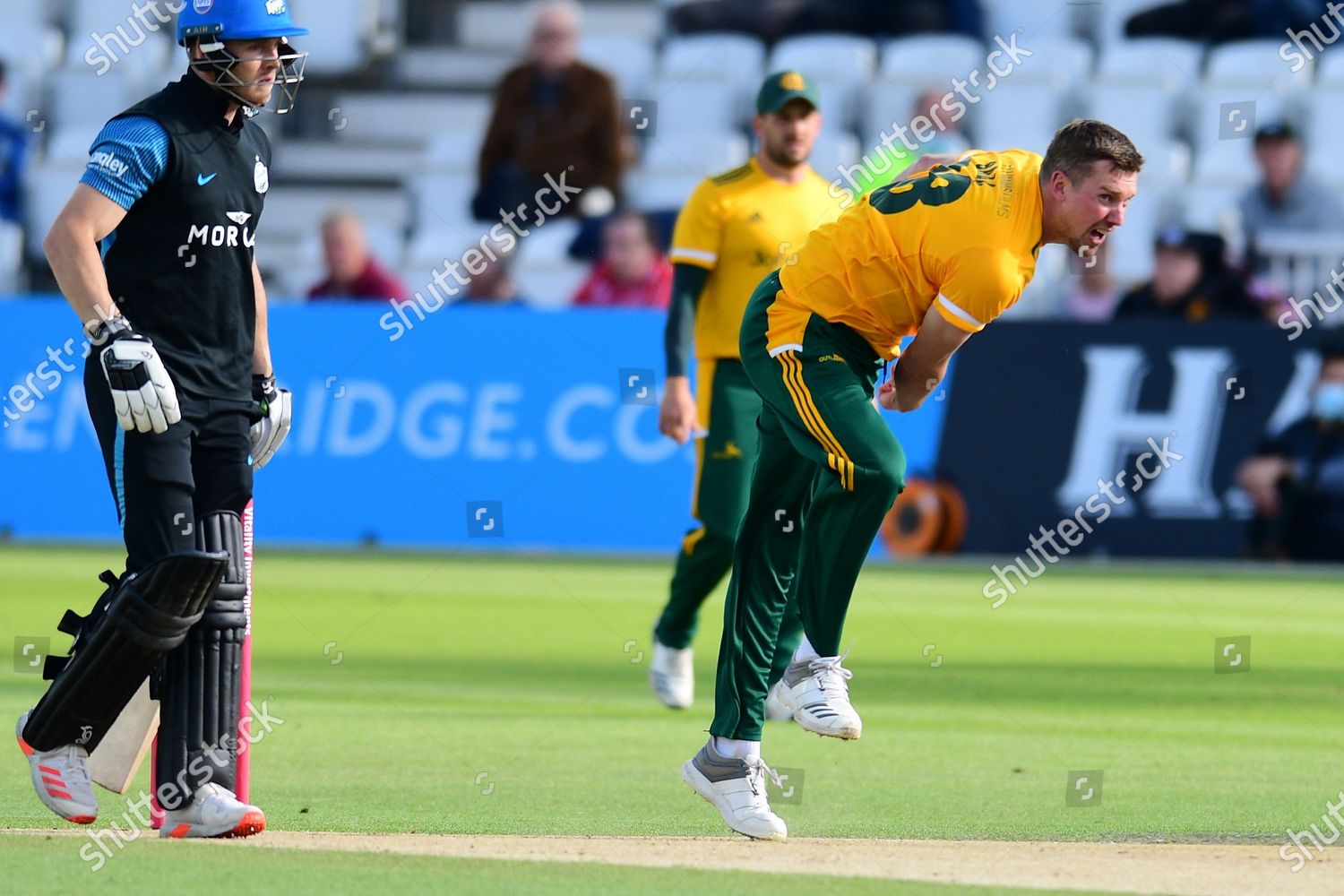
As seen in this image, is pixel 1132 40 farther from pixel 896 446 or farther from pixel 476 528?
pixel 896 446

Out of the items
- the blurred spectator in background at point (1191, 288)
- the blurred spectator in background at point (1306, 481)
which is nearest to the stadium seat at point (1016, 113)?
the blurred spectator in background at point (1191, 288)

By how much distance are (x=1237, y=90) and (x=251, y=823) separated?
53.9 feet

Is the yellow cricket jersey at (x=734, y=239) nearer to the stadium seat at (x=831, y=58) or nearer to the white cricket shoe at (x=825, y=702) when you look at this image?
the white cricket shoe at (x=825, y=702)

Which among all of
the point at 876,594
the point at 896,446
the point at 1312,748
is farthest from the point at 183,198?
the point at 876,594

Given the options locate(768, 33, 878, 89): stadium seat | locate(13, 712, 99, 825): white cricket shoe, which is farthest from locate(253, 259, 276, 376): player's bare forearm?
locate(768, 33, 878, 89): stadium seat

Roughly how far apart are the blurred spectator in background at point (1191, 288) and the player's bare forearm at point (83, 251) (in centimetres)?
1142

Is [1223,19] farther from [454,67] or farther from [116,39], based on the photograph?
[116,39]

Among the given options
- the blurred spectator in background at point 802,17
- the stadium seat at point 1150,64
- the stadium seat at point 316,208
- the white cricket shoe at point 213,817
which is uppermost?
the blurred spectator in background at point 802,17

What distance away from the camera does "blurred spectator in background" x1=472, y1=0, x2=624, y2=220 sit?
19.0 metres

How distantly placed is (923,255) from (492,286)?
12163mm

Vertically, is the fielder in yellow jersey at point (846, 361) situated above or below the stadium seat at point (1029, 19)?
below

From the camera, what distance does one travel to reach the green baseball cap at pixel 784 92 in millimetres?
9156

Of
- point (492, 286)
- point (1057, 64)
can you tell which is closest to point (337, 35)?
point (492, 286)

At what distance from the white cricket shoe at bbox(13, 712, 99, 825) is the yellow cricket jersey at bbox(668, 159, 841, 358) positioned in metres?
3.86
